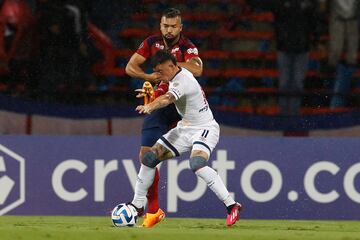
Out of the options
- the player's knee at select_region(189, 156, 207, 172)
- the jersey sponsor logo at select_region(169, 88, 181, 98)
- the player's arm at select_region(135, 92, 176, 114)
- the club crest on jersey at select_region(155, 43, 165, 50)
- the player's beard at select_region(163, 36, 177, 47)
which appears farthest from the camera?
the club crest on jersey at select_region(155, 43, 165, 50)

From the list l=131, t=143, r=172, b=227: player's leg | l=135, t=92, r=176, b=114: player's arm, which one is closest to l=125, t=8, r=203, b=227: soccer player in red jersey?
l=131, t=143, r=172, b=227: player's leg

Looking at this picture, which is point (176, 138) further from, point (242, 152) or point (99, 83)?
point (99, 83)

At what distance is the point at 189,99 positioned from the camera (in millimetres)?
10305

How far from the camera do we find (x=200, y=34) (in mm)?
15180

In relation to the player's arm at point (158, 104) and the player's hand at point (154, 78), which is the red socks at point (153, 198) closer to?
the player's hand at point (154, 78)

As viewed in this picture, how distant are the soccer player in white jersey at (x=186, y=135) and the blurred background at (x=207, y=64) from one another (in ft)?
8.86

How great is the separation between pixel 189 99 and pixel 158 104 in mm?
633

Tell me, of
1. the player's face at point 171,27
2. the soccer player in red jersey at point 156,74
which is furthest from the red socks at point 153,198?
the player's face at point 171,27

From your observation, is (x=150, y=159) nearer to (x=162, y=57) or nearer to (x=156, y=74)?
(x=156, y=74)

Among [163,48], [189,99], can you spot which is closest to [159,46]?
[163,48]

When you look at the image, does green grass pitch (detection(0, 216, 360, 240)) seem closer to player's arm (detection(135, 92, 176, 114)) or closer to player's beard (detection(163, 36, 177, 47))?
player's arm (detection(135, 92, 176, 114))

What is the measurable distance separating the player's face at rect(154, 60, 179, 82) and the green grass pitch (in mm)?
1342

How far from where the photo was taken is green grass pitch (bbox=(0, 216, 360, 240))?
9.02 m

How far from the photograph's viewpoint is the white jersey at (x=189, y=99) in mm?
10055
